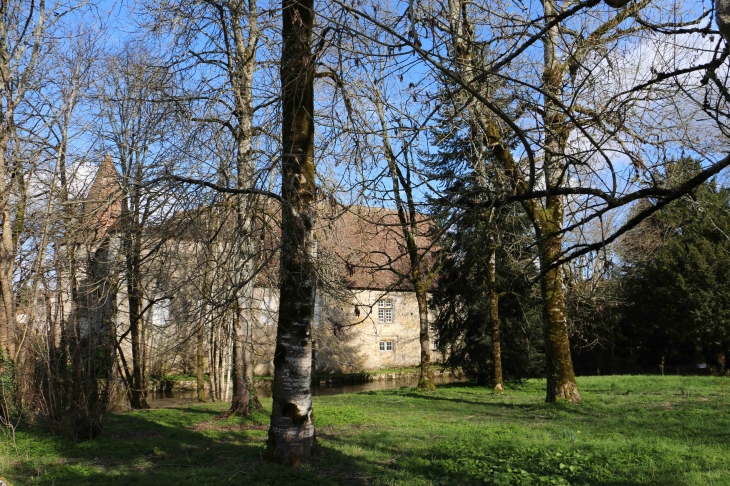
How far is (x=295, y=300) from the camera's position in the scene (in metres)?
6.58

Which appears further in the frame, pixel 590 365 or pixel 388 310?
pixel 388 310

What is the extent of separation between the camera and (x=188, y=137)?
7934 mm

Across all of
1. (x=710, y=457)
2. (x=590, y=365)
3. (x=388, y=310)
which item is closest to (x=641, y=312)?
(x=590, y=365)

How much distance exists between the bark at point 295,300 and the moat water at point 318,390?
1366 cm

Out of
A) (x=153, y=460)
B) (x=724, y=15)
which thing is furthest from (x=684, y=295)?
(x=724, y=15)

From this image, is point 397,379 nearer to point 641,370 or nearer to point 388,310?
point 388,310

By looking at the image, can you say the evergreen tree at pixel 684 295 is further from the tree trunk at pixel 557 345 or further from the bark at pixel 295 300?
the bark at pixel 295 300

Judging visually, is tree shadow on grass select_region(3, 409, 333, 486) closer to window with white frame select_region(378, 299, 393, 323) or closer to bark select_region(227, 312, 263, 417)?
bark select_region(227, 312, 263, 417)

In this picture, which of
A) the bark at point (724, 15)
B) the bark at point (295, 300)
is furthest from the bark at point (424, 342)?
the bark at point (724, 15)

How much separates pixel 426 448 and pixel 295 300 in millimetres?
2538

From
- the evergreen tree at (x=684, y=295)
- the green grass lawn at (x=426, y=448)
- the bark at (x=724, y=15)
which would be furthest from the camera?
the evergreen tree at (x=684, y=295)

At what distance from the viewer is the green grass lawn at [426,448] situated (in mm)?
5617

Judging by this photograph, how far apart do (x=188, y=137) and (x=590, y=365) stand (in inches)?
1018

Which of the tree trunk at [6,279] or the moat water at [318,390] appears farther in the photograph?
the moat water at [318,390]
